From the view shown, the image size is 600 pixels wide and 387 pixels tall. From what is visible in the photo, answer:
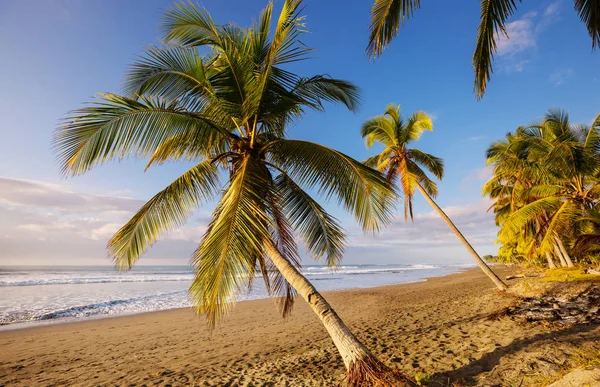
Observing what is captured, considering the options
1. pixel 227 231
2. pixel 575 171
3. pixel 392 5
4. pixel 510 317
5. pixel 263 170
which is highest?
pixel 392 5

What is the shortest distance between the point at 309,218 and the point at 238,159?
5.65 ft

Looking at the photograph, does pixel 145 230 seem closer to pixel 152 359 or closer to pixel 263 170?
pixel 263 170

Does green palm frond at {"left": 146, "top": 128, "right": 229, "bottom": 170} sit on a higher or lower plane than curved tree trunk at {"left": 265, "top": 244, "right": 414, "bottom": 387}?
higher

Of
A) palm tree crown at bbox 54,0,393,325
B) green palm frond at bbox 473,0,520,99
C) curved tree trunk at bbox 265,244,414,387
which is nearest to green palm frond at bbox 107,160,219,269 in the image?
palm tree crown at bbox 54,0,393,325

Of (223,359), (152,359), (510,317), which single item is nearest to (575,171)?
(510,317)

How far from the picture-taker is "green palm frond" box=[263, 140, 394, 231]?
4672mm

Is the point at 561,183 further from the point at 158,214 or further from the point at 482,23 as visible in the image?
the point at 158,214

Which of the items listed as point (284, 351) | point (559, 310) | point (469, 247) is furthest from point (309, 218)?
point (469, 247)

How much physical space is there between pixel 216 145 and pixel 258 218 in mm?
2054

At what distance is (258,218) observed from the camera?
13.1ft

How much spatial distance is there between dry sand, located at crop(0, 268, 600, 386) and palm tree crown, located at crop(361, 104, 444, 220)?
535 cm

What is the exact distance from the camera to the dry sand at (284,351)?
16.9 ft

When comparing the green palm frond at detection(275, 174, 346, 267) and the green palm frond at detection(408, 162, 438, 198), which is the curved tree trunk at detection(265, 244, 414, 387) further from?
the green palm frond at detection(408, 162, 438, 198)

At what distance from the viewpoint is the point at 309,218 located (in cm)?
568
